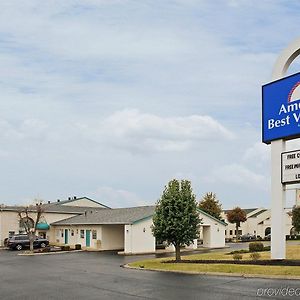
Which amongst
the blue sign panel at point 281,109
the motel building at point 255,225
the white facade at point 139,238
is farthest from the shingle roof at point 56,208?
the blue sign panel at point 281,109

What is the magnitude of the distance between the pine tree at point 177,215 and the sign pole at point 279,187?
259 inches

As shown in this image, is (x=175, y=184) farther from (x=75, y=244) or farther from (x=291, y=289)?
(x=75, y=244)

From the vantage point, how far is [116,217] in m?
48.2

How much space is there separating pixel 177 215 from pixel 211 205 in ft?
135

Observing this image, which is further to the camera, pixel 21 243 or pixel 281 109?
pixel 21 243

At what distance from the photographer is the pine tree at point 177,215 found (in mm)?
28812

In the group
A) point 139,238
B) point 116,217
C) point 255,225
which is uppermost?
point 116,217

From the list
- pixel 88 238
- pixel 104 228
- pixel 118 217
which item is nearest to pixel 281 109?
pixel 118 217

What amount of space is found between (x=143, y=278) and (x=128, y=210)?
31.6 metres

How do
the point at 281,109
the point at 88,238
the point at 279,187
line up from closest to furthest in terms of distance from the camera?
1. the point at 279,187
2. the point at 281,109
3. the point at 88,238

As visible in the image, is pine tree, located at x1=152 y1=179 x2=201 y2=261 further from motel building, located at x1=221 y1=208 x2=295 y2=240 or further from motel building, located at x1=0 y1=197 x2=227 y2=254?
motel building, located at x1=221 y1=208 x2=295 y2=240

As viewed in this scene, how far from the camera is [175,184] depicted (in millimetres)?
29500

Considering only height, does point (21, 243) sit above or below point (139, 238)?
below

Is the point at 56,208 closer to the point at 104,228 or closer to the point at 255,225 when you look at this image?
the point at 104,228
